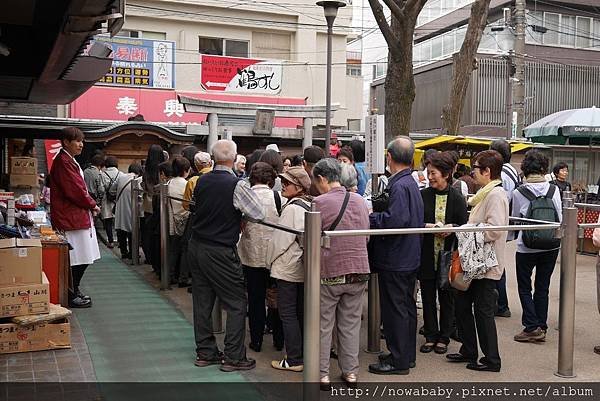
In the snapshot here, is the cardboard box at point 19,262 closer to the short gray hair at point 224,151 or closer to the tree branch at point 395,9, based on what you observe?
the short gray hair at point 224,151

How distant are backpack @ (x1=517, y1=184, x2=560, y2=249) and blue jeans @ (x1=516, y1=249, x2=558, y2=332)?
0.17 meters

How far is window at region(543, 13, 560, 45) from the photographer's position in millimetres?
29484

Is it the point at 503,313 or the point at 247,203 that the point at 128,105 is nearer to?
the point at 503,313

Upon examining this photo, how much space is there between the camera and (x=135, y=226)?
9641 mm

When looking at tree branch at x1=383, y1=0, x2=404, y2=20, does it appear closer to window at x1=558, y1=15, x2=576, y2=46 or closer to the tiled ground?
the tiled ground

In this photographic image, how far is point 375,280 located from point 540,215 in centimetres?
179

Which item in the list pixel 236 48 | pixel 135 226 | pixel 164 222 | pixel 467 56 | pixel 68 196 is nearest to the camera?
pixel 68 196

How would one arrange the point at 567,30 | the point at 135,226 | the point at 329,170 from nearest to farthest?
the point at 329,170 < the point at 135,226 < the point at 567,30

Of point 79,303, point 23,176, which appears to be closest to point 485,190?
point 79,303

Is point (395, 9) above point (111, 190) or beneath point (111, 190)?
above

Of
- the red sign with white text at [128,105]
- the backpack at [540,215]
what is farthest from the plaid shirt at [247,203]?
the red sign with white text at [128,105]

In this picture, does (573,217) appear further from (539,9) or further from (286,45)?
(539,9)

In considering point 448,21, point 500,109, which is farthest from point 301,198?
point 448,21

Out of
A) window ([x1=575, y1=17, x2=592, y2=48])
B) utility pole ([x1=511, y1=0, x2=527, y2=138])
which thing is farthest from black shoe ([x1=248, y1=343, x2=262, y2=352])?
window ([x1=575, y1=17, x2=592, y2=48])
